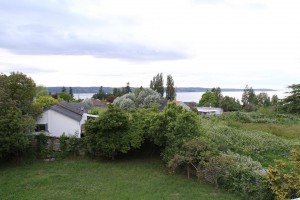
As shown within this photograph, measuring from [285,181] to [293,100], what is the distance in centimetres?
3750

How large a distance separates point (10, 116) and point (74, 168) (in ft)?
16.0

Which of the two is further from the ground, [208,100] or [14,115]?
[14,115]

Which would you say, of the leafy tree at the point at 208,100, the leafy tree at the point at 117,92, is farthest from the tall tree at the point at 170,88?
the leafy tree at the point at 117,92

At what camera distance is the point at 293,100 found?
44.3 m

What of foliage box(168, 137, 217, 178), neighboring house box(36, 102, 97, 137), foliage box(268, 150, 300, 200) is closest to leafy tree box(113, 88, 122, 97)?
neighboring house box(36, 102, 97, 137)

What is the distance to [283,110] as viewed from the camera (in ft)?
147

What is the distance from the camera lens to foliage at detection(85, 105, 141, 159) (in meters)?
17.9

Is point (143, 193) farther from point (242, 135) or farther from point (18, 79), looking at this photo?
point (18, 79)

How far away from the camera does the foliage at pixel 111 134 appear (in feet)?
58.7

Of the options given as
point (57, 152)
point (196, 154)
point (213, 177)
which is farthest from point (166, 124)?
point (57, 152)

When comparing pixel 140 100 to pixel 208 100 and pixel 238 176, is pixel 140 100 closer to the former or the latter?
pixel 238 176

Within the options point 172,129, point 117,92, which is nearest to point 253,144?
point 172,129

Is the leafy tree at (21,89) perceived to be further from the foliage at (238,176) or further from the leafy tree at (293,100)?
the leafy tree at (293,100)

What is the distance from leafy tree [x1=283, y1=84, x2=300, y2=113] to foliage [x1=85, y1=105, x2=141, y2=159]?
33629 mm
